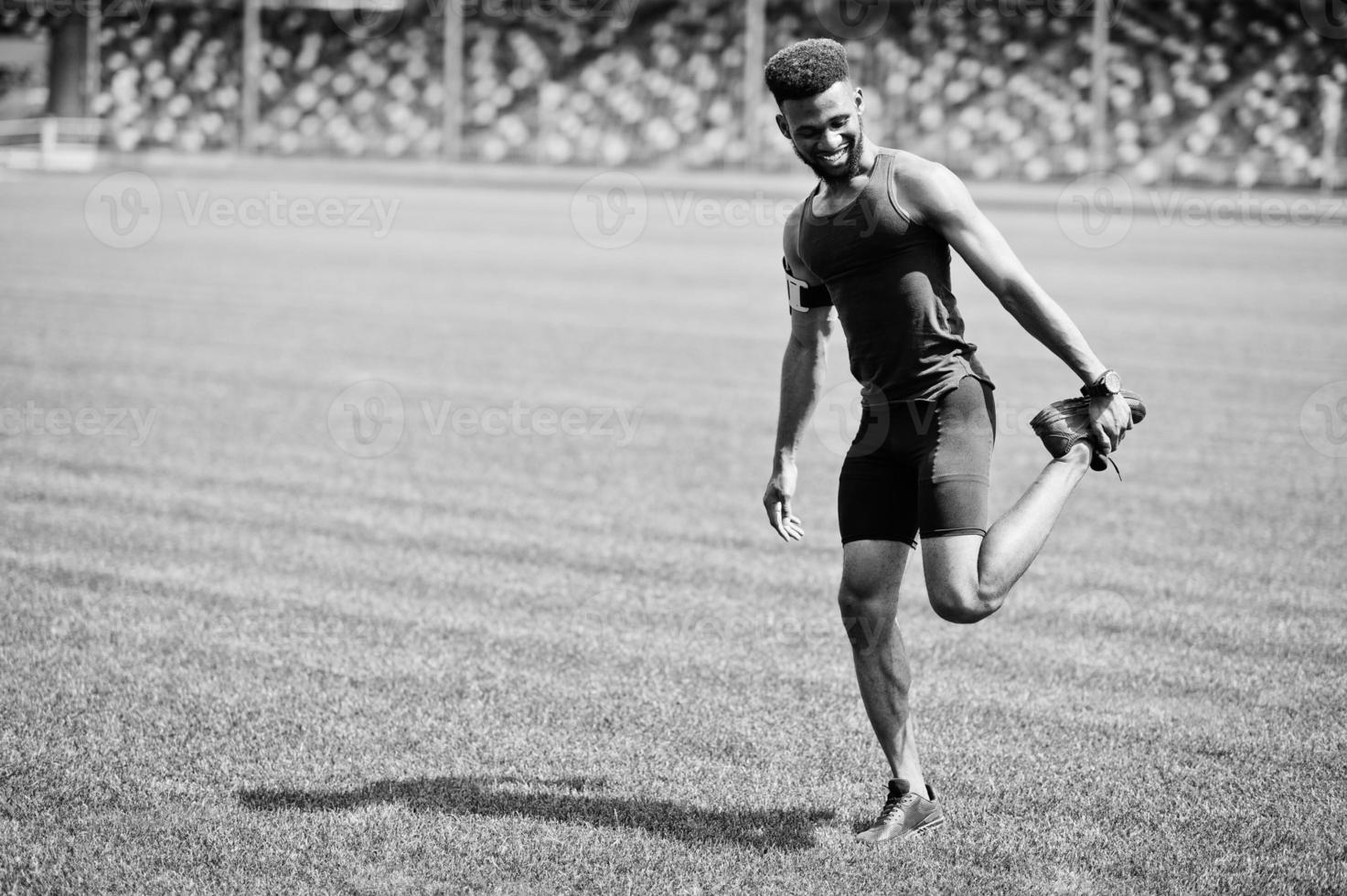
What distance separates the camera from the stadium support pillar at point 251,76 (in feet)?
144

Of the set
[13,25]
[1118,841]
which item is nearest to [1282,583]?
[1118,841]

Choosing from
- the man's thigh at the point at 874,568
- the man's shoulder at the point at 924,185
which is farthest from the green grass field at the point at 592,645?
the man's shoulder at the point at 924,185

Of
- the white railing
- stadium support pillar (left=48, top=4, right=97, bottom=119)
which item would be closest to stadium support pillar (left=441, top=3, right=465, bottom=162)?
the white railing

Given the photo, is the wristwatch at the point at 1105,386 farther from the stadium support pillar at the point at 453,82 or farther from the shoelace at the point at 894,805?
the stadium support pillar at the point at 453,82

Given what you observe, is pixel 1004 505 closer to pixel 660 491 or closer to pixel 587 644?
pixel 660 491

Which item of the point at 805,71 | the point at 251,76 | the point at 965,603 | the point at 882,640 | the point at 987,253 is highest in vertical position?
the point at 251,76

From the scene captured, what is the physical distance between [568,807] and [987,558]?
149 cm

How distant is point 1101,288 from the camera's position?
20984 mm

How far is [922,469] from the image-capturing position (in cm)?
400

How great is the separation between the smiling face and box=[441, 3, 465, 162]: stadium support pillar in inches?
1560

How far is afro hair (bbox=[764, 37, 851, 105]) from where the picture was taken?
3758 mm

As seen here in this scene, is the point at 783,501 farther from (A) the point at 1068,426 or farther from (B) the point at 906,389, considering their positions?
(A) the point at 1068,426

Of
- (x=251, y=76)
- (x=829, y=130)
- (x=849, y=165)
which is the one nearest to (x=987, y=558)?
(x=849, y=165)

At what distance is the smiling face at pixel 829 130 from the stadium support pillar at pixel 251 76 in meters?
42.4
